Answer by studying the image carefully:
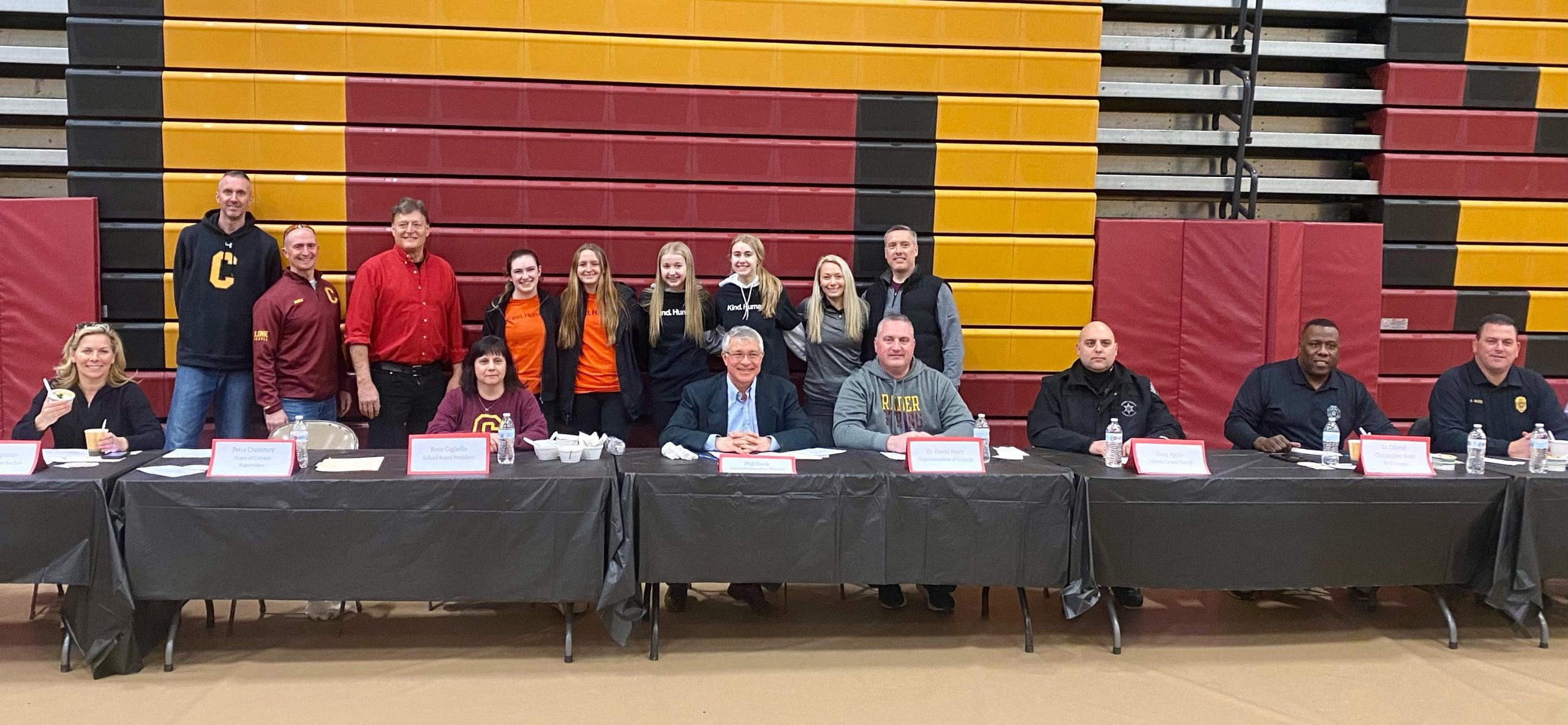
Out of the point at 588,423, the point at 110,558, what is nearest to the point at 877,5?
the point at 588,423

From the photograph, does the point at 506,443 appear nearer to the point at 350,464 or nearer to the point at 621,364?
the point at 350,464

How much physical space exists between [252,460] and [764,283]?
247cm

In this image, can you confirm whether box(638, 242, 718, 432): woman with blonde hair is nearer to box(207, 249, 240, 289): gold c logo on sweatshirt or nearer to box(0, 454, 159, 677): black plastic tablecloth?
box(207, 249, 240, 289): gold c logo on sweatshirt

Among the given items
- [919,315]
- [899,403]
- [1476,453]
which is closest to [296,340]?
[899,403]

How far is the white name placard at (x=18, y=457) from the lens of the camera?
11.2 feet

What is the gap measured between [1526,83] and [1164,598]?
180 inches

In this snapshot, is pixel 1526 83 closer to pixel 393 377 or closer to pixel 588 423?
pixel 588 423

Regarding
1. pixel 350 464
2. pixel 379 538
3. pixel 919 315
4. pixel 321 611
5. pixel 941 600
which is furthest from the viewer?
pixel 919 315

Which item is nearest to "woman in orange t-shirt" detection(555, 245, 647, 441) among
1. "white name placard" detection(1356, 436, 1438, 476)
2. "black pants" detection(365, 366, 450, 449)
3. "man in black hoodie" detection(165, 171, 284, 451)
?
"black pants" detection(365, 366, 450, 449)

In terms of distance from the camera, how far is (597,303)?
506 centimetres

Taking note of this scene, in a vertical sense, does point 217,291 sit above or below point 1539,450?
above

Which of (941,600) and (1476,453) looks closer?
(1476,453)

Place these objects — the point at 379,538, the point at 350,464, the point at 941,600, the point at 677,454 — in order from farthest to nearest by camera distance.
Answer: the point at 941,600
the point at 677,454
the point at 350,464
the point at 379,538

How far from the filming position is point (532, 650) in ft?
12.1
